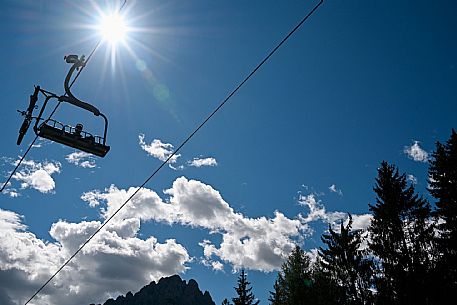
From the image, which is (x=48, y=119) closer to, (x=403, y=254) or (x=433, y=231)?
(x=403, y=254)

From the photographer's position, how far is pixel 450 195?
2627 cm

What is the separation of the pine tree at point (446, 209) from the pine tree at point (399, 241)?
0.83m

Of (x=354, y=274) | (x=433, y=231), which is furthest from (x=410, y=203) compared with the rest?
(x=354, y=274)

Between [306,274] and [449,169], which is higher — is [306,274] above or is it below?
below

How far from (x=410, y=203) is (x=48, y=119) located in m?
22.2

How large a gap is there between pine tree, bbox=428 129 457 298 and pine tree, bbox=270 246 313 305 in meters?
10.2

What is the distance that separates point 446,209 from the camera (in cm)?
2614

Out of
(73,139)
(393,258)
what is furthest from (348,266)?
(73,139)

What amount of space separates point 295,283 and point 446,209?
1184 centimetres

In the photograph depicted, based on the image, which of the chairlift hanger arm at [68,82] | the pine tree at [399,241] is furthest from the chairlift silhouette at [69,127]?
the pine tree at [399,241]

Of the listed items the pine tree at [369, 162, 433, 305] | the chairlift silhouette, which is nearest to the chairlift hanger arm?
the chairlift silhouette

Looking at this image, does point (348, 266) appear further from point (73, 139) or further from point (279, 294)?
point (73, 139)

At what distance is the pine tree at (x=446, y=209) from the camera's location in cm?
2106

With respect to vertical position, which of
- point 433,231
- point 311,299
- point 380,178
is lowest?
point 311,299
